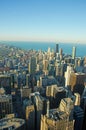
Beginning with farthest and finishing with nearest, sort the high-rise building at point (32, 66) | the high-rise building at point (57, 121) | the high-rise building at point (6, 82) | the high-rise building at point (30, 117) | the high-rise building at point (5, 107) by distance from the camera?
the high-rise building at point (32, 66) → the high-rise building at point (6, 82) → the high-rise building at point (5, 107) → the high-rise building at point (30, 117) → the high-rise building at point (57, 121)

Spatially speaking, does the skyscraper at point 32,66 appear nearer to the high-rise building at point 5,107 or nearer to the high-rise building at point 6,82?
the high-rise building at point 6,82

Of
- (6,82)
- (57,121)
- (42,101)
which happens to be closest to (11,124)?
(57,121)

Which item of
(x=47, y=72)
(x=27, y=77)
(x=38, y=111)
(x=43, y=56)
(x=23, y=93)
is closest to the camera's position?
(x=38, y=111)

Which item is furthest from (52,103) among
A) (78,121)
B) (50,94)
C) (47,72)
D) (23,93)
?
(47,72)

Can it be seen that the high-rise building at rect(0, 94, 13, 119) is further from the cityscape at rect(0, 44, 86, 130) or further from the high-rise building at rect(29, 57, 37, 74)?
the high-rise building at rect(29, 57, 37, 74)

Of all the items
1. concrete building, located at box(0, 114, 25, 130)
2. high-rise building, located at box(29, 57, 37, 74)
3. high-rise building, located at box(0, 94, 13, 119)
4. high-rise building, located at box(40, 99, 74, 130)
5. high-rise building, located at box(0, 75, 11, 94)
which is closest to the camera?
high-rise building, located at box(40, 99, 74, 130)

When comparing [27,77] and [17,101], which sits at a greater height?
[27,77]

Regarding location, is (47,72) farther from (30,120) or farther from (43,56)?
(30,120)

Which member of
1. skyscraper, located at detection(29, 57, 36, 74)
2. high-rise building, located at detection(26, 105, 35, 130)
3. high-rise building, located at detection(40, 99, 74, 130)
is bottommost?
high-rise building, located at detection(26, 105, 35, 130)

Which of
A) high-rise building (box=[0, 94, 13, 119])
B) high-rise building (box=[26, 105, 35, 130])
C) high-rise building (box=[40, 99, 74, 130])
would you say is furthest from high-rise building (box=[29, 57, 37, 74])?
high-rise building (box=[40, 99, 74, 130])

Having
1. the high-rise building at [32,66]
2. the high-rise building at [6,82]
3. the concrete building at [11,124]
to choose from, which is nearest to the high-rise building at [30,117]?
the concrete building at [11,124]

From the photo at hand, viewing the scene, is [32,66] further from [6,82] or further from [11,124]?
[11,124]
